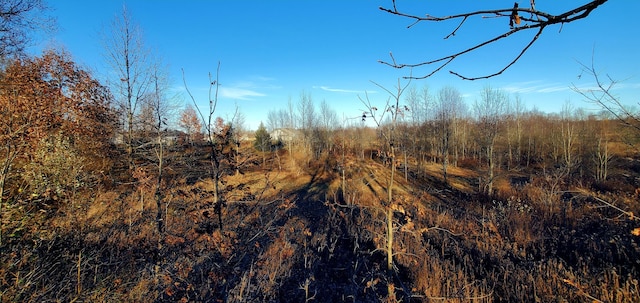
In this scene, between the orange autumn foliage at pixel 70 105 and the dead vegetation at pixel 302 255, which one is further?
the orange autumn foliage at pixel 70 105

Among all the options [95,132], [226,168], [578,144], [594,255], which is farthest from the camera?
[578,144]

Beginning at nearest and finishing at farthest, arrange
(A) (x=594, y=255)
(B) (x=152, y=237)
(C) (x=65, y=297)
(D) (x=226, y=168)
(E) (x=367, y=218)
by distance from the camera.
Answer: (C) (x=65, y=297) → (D) (x=226, y=168) → (A) (x=594, y=255) → (B) (x=152, y=237) → (E) (x=367, y=218)

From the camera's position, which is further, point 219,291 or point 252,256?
point 252,256

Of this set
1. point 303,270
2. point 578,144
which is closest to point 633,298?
point 303,270

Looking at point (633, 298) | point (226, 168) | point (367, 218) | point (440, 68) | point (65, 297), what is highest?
point (440, 68)

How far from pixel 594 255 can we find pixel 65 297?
9.18m

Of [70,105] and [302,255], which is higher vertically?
[70,105]

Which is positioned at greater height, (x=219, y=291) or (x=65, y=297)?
(x=65, y=297)

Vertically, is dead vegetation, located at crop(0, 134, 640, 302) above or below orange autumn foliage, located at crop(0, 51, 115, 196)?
below

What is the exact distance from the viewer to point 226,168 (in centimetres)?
398

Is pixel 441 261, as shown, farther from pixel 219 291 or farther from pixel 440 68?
pixel 440 68

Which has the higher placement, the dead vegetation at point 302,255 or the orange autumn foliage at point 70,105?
the orange autumn foliage at point 70,105

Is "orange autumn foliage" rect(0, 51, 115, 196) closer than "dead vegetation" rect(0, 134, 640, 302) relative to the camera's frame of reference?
No

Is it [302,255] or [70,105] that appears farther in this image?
[70,105]
